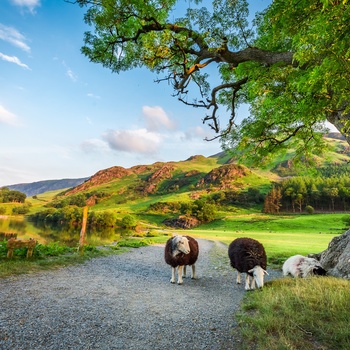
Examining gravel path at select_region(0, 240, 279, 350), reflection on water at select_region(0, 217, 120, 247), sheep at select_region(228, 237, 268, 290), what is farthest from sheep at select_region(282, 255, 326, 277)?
reflection on water at select_region(0, 217, 120, 247)

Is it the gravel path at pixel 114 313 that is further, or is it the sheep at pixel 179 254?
the sheep at pixel 179 254

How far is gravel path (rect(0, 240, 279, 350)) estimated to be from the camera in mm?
5320

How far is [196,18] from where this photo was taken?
1173 centimetres

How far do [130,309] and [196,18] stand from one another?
41.9 feet

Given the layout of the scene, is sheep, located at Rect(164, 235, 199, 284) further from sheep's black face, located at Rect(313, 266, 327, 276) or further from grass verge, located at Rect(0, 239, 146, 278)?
grass verge, located at Rect(0, 239, 146, 278)

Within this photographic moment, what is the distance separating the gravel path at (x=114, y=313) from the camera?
532 centimetres

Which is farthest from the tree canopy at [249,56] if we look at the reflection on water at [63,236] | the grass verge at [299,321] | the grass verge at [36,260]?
the reflection on water at [63,236]

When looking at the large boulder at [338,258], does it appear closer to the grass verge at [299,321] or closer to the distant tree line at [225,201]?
the grass verge at [299,321]

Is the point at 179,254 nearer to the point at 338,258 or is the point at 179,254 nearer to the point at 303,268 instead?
the point at 303,268

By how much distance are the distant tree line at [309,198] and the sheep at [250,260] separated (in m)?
138

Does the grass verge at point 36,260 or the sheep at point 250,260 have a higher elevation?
the sheep at point 250,260

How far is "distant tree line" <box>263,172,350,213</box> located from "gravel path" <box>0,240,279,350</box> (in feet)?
464

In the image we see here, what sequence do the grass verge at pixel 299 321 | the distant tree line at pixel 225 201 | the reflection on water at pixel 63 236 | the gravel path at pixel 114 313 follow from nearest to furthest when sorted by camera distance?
the grass verge at pixel 299 321 < the gravel path at pixel 114 313 < the reflection on water at pixel 63 236 < the distant tree line at pixel 225 201

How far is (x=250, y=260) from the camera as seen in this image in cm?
1042
